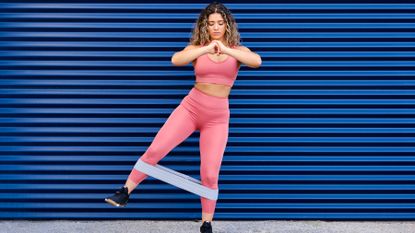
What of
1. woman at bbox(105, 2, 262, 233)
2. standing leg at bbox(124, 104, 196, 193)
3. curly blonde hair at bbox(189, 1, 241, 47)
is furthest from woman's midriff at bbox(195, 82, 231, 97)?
curly blonde hair at bbox(189, 1, 241, 47)

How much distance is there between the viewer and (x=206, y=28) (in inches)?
168

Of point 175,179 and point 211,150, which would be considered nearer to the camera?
point 211,150

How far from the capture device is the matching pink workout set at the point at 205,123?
13.7ft

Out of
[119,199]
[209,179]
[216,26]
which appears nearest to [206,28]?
[216,26]

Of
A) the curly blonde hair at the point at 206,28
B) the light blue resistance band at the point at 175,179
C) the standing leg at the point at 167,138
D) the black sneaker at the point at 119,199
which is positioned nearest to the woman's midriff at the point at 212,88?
the standing leg at the point at 167,138

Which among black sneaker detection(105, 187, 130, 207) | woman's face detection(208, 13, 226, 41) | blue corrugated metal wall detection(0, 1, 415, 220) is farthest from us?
blue corrugated metal wall detection(0, 1, 415, 220)

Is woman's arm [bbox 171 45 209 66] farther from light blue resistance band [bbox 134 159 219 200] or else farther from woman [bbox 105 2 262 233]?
light blue resistance band [bbox 134 159 219 200]

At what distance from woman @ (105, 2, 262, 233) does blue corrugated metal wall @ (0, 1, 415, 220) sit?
633mm

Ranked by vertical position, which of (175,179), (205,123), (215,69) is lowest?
(175,179)

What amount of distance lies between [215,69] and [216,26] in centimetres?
35

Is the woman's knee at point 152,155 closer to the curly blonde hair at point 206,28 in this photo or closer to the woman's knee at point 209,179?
the woman's knee at point 209,179

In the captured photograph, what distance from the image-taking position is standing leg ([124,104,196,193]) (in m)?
4.19

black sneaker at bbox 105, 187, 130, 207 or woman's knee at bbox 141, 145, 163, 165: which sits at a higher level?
woman's knee at bbox 141, 145, 163, 165

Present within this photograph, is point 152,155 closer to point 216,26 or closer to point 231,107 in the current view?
point 231,107
